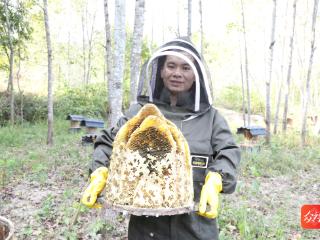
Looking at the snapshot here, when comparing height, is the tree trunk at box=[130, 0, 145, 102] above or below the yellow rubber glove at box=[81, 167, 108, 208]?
above

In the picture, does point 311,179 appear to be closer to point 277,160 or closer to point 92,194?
point 277,160

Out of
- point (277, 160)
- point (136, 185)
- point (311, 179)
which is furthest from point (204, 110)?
point (277, 160)

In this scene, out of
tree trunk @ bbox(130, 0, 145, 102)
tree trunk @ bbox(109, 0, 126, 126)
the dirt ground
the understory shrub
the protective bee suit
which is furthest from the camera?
the understory shrub

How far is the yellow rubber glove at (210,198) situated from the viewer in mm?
1533

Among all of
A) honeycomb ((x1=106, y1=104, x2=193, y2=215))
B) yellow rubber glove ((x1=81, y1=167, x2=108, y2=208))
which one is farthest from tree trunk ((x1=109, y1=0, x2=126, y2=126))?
honeycomb ((x1=106, y1=104, x2=193, y2=215))

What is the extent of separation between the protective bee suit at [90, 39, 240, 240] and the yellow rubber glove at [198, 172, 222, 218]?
9 centimetres

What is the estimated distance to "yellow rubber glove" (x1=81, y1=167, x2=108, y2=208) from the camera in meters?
1.63

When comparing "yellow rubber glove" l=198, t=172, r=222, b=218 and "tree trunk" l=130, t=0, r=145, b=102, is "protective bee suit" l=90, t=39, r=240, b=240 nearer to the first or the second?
"yellow rubber glove" l=198, t=172, r=222, b=218

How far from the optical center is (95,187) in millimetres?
1650

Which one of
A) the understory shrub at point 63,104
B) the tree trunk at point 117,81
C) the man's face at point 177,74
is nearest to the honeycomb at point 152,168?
the man's face at point 177,74

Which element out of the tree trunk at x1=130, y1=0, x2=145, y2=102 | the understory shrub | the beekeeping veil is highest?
the tree trunk at x1=130, y1=0, x2=145, y2=102

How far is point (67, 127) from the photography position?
14.5 meters

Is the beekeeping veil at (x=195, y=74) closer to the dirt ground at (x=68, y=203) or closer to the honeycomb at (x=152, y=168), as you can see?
the honeycomb at (x=152, y=168)

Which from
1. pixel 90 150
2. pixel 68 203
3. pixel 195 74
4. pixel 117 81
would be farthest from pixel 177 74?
pixel 90 150
